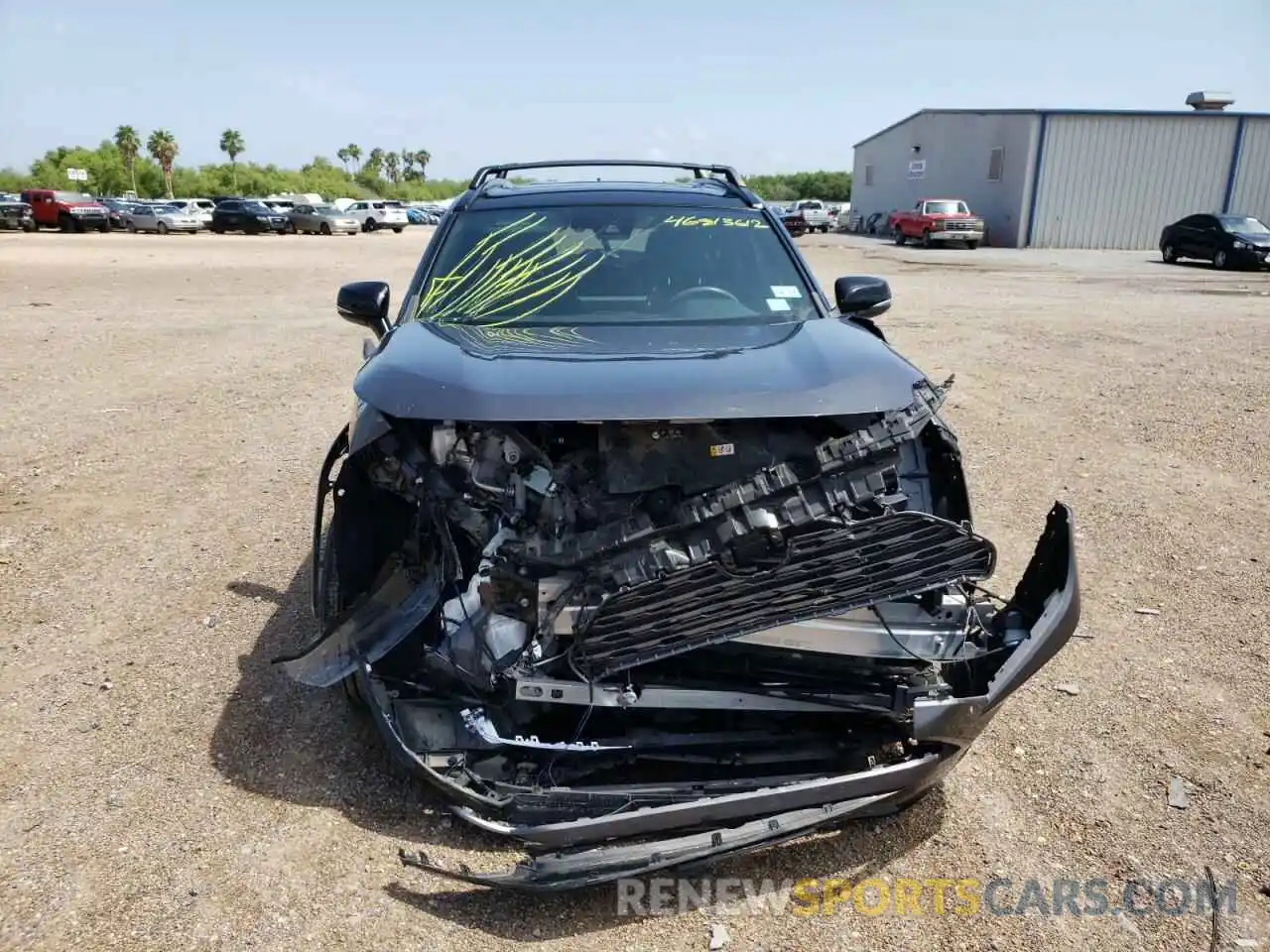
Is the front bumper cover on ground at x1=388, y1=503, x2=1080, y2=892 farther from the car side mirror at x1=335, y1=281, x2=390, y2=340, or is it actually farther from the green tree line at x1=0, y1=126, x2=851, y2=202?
the green tree line at x1=0, y1=126, x2=851, y2=202

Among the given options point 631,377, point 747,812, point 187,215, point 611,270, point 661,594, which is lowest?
point 747,812

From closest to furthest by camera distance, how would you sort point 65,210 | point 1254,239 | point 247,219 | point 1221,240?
point 1254,239 → point 1221,240 → point 65,210 → point 247,219

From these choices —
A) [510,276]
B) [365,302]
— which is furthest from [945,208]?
[365,302]

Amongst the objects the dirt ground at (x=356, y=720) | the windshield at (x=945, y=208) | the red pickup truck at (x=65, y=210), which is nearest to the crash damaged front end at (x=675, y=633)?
the dirt ground at (x=356, y=720)

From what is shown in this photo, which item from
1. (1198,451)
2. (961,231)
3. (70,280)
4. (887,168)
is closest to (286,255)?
(70,280)

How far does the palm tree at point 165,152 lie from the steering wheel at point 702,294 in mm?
89614

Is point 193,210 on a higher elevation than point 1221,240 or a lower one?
higher

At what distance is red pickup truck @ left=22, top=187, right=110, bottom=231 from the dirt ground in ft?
119

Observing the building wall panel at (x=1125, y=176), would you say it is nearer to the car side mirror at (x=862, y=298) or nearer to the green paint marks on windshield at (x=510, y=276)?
the car side mirror at (x=862, y=298)

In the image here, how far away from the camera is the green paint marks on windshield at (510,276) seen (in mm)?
3863

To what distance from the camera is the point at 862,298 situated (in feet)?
13.5

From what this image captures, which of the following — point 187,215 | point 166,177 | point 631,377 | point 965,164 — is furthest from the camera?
point 166,177

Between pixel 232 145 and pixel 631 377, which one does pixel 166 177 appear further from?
pixel 631 377

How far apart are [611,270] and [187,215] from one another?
1674 inches
